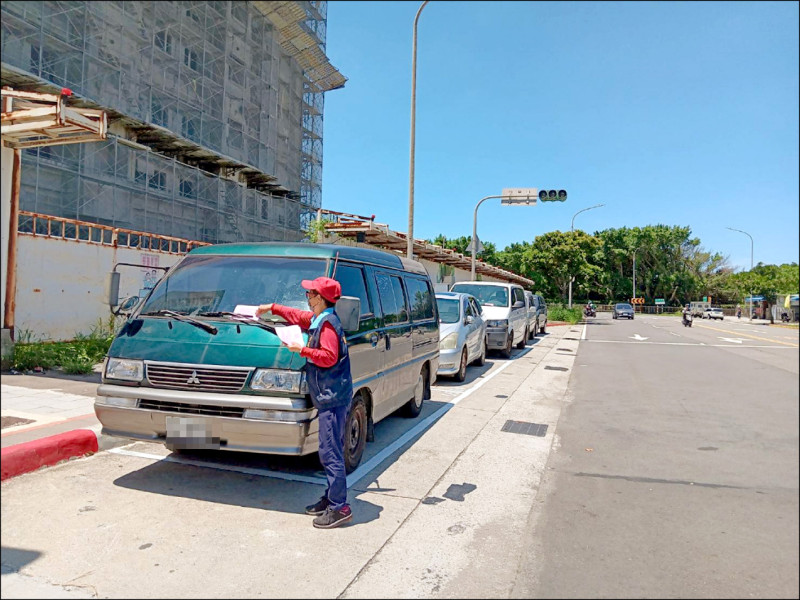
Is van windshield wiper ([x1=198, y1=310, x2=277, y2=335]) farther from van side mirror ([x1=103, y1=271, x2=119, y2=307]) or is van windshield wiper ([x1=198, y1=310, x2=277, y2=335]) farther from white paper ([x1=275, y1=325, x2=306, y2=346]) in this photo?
van side mirror ([x1=103, y1=271, x2=119, y2=307])

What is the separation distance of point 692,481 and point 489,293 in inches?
547

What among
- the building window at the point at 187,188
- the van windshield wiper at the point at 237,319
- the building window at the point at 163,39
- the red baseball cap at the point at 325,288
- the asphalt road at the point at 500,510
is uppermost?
the building window at the point at 187,188

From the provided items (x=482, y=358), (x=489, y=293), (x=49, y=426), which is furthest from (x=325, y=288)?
(x=489, y=293)

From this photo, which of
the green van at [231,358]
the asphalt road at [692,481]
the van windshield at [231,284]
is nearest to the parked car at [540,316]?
the green van at [231,358]

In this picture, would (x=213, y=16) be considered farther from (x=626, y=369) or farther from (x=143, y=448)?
(x=143, y=448)

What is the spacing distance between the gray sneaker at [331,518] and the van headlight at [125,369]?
183 centimetres

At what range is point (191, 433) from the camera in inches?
161

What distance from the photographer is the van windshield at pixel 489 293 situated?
1556 cm

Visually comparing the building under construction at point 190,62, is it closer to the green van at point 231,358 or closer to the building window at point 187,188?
the green van at point 231,358

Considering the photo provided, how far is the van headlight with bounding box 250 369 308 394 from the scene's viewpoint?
4.12 metres

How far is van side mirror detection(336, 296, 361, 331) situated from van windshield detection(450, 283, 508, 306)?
1104cm

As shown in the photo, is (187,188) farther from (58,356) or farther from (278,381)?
(278,381)

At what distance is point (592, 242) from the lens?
4191 cm

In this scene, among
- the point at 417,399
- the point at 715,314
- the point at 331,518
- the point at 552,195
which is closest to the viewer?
the point at 715,314
